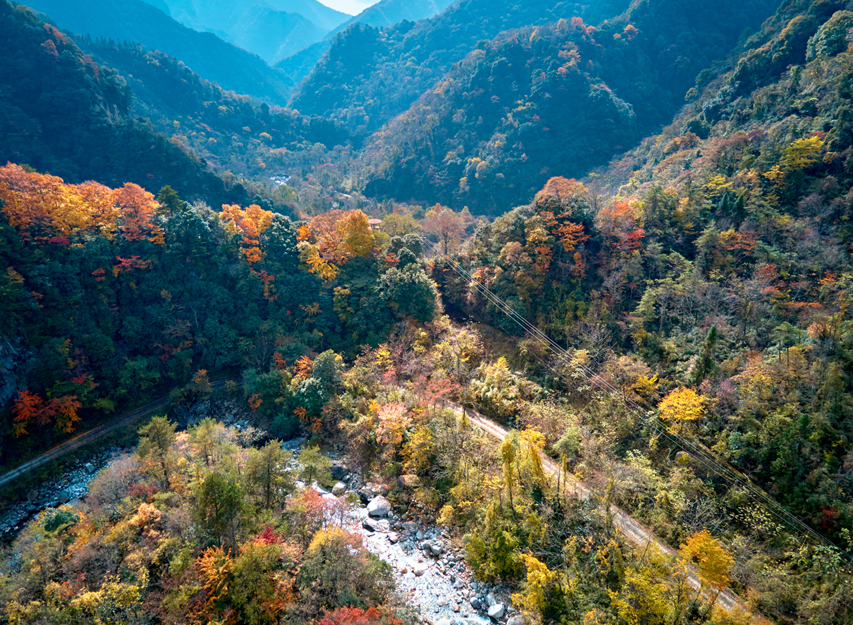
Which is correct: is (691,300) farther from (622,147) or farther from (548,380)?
(622,147)

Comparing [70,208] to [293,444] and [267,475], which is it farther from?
[267,475]

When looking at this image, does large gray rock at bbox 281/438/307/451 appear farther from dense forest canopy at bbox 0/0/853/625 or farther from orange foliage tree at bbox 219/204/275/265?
orange foliage tree at bbox 219/204/275/265

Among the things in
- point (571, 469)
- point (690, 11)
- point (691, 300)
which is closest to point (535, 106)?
point (690, 11)

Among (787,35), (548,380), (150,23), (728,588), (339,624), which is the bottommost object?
(339,624)

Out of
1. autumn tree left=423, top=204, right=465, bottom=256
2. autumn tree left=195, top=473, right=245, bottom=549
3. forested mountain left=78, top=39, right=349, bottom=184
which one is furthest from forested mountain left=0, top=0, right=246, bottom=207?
autumn tree left=195, top=473, right=245, bottom=549

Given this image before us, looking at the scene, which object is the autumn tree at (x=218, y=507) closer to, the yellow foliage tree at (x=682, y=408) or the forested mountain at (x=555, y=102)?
the yellow foliage tree at (x=682, y=408)

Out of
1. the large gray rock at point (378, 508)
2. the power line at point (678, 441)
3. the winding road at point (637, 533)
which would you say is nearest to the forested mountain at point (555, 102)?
the power line at point (678, 441)
